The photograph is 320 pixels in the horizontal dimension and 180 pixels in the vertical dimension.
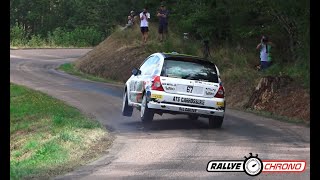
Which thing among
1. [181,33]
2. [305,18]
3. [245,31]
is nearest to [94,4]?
[181,33]

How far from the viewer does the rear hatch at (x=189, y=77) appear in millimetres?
15102

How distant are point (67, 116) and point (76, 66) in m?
20.7

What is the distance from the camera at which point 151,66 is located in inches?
637

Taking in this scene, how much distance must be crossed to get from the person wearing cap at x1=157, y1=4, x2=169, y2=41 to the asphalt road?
10.2m

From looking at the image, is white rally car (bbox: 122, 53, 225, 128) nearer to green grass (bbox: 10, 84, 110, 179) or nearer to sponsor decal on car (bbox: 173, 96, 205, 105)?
sponsor decal on car (bbox: 173, 96, 205, 105)

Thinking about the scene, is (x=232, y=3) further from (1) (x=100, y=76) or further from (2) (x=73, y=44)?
(2) (x=73, y=44)

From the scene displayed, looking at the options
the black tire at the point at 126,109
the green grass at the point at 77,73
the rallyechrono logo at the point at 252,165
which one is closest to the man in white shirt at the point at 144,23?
the green grass at the point at 77,73

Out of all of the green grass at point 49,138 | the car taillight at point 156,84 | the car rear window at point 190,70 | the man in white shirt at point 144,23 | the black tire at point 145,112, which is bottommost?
the green grass at point 49,138

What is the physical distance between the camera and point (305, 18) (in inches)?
764

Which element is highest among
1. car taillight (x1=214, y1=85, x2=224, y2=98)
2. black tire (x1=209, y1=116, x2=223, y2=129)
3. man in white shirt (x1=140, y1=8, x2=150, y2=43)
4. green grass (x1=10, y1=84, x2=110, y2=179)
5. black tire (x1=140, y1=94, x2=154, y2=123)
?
man in white shirt (x1=140, y1=8, x2=150, y2=43)

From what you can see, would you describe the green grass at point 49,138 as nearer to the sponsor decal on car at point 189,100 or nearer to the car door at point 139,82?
the car door at point 139,82

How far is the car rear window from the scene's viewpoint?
1530 centimetres

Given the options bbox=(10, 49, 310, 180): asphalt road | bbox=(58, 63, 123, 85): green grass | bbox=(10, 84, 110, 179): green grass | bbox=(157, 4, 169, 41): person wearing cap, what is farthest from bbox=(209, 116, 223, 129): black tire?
bbox=(157, 4, 169, 41): person wearing cap

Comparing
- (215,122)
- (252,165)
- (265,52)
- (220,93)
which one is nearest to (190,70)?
(220,93)
